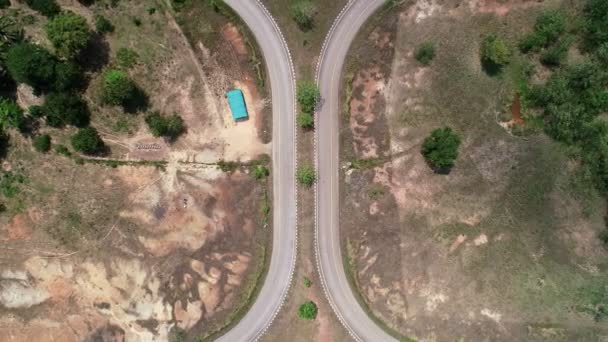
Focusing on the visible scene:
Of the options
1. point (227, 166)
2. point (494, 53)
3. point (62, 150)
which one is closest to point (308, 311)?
point (227, 166)

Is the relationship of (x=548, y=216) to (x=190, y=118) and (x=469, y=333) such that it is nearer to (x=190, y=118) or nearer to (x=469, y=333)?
(x=469, y=333)

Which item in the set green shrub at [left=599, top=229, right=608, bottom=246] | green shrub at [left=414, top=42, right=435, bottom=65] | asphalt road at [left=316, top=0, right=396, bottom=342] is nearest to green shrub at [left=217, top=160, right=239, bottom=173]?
asphalt road at [left=316, top=0, right=396, bottom=342]

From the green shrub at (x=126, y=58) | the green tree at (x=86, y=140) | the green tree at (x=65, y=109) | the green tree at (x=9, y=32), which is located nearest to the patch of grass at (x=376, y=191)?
the green shrub at (x=126, y=58)

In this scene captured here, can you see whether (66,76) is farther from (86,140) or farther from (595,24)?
(595,24)

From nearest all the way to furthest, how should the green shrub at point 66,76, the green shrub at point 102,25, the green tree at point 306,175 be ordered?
the green shrub at point 66,76 → the green shrub at point 102,25 → the green tree at point 306,175

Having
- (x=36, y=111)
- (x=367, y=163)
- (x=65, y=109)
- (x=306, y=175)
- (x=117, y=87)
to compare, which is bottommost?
(x=306, y=175)

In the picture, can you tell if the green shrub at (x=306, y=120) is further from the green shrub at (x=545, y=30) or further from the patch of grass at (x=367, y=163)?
the green shrub at (x=545, y=30)
